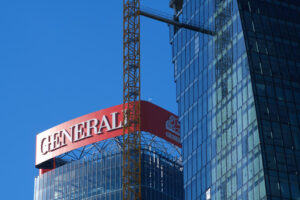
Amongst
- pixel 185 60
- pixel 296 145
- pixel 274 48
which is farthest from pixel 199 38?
pixel 296 145

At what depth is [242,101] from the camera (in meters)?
135

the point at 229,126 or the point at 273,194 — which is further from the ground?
the point at 229,126

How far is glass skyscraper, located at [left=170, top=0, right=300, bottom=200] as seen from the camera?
129 meters

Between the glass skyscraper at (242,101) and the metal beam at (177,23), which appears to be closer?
the glass skyscraper at (242,101)

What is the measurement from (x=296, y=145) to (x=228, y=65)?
56.2 feet

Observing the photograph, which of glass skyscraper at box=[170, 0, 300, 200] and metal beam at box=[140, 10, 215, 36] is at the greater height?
metal beam at box=[140, 10, 215, 36]

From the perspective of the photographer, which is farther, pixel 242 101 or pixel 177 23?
pixel 177 23

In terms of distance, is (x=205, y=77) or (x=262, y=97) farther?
(x=205, y=77)

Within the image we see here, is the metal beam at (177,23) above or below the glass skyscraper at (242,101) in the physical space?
above

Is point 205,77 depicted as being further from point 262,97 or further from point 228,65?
point 262,97

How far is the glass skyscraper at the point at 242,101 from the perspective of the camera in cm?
12875

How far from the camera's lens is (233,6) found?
14212 centimetres

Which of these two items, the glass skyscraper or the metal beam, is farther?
the metal beam

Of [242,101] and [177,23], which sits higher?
[177,23]
